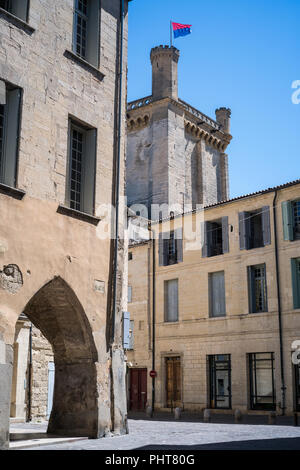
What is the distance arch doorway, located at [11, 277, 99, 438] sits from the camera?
11.5 metres

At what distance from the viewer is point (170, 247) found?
28.5 meters

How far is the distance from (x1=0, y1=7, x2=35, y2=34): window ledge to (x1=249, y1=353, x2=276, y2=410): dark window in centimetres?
1685

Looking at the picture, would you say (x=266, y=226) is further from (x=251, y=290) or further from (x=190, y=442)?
(x=190, y=442)

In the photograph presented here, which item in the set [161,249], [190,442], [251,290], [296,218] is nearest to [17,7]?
[190,442]

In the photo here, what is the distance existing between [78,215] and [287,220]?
1392 centimetres

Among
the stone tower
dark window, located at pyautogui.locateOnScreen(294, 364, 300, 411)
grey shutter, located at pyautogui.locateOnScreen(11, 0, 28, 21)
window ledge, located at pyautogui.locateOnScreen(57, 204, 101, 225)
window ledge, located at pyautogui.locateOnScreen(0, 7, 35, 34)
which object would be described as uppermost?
the stone tower

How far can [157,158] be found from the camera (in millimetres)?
40344

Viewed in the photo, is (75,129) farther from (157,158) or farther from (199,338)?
(157,158)

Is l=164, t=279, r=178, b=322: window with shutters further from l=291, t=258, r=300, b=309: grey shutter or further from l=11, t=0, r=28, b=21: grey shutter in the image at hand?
l=11, t=0, r=28, b=21: grey shutter

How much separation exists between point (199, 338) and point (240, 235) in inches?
200

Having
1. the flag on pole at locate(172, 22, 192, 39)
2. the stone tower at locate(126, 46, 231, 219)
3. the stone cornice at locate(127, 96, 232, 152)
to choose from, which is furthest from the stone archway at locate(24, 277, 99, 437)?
the stone cornice at locate(127, 96, 232, 152)

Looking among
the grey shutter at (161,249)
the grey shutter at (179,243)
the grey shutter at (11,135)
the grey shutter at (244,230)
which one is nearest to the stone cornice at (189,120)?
the grey shutter at (161,249)

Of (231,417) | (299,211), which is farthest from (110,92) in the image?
(231,417)

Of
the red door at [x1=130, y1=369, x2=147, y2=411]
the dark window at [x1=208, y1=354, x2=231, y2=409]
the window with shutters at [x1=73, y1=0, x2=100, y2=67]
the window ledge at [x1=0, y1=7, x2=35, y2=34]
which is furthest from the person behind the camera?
the red door at [x1=130, y1=369, x2=147, y2=411]
